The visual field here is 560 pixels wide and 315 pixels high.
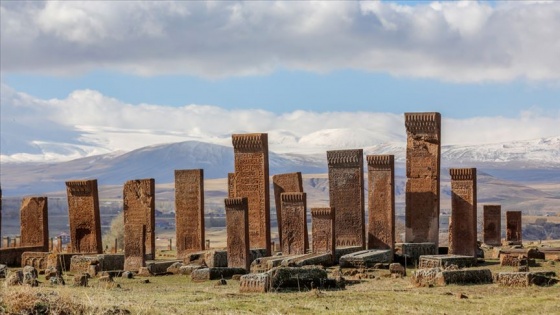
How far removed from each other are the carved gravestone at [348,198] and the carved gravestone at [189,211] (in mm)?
4167

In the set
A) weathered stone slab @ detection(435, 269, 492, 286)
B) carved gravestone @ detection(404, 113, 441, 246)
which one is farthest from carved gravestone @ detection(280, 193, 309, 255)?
weathered stone slab @ detection(435, 269, 492, 286)

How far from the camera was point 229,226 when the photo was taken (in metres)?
34.0

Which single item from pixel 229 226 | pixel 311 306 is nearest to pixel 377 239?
pixel 229 226

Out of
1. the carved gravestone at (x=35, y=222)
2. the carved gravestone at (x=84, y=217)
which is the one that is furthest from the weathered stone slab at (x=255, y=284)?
the carved gravestone at (x=35, y=222)

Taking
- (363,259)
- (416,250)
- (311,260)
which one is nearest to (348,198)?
(416,250)

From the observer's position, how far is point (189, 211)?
40.6 meters

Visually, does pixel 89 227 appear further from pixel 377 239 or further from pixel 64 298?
pixel 64 298

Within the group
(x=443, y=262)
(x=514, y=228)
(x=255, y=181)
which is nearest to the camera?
(x=443, y=262)

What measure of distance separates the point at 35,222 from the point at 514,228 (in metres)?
18.0

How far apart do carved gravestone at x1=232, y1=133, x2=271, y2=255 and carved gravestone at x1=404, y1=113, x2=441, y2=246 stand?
4405 millimetres

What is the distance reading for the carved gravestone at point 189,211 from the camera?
40.3 m

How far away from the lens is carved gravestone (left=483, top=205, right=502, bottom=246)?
45.6 meters

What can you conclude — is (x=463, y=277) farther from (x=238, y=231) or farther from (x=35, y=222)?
(x=35, y=222)

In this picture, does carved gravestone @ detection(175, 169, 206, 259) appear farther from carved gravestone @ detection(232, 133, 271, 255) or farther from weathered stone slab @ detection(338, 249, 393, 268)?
weathered stone slab @ detection(338, 249, 393, 268)
